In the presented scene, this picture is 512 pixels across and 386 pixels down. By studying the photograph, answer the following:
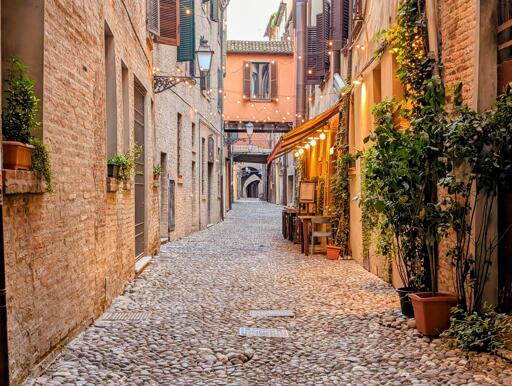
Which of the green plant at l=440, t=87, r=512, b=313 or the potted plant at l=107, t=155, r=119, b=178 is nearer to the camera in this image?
the green plant at l=440, t=87, r=512, b=313

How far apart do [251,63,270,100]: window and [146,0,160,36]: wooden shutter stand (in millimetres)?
17293

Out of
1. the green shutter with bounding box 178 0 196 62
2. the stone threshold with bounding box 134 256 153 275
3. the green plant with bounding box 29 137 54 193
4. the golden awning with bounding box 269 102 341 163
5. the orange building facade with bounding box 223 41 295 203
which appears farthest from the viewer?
the orange building facade with bounding box 223 41 295 203

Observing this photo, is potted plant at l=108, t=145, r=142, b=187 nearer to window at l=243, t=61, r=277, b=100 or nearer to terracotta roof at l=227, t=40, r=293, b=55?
window at l=243, t=61, r=277, b=100

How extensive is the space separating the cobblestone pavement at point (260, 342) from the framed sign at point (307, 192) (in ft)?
17.2

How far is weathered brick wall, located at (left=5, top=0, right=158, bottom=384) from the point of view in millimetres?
3817

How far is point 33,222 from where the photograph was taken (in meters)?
4.04

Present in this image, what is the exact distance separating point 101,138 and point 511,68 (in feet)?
13.6

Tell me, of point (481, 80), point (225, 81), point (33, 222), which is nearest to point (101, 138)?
point (33, 222)

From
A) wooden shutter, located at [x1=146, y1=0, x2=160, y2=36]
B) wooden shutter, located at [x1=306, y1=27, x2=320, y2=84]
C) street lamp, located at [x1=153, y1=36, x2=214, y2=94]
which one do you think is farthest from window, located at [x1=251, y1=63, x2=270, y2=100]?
wooden shutter, located at [x1=146, y1=0, x2=160, y2=36]

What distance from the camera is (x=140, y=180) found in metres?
10.2

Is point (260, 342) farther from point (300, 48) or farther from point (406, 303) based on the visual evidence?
point (300, 48)

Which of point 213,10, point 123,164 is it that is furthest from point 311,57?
point 123,164

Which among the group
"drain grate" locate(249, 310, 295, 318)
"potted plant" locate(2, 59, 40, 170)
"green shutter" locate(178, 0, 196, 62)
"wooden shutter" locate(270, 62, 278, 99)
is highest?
"wooden shutter" locate(270, 62, 278, 99)

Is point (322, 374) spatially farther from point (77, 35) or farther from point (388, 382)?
point (77, 35)
